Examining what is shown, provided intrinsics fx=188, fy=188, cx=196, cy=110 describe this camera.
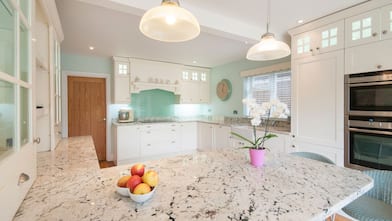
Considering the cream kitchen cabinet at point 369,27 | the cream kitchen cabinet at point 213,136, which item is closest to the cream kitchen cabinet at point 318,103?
the cream kitchen cabinet at point 369,27

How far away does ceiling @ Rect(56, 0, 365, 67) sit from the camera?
1964 millimetres

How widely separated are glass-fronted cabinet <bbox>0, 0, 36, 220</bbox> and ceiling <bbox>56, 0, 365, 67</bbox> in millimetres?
1040

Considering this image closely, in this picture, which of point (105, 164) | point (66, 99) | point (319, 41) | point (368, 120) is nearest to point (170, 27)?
point (319, 41)

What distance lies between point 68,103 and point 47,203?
12.3 feet

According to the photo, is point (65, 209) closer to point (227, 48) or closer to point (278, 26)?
point (278, 26)

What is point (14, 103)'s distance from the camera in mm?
779

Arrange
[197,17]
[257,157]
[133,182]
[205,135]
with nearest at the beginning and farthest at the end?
[133,182] → [257,157] → [197,17] → [205,135]

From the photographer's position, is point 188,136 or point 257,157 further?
point 188,136

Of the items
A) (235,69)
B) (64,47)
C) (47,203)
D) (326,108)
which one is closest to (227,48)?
(235,69)

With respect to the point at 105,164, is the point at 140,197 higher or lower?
higher

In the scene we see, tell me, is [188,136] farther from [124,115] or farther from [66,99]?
[66,99]

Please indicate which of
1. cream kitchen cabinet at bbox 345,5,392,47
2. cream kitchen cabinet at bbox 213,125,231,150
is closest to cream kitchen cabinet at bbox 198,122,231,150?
cream kitchen cabinet at bbox 213,125,231,150

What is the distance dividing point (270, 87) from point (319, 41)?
1.51m

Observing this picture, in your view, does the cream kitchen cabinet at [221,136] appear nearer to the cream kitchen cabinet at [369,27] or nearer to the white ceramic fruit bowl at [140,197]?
the cream kitchen cabinet at [369,27]
